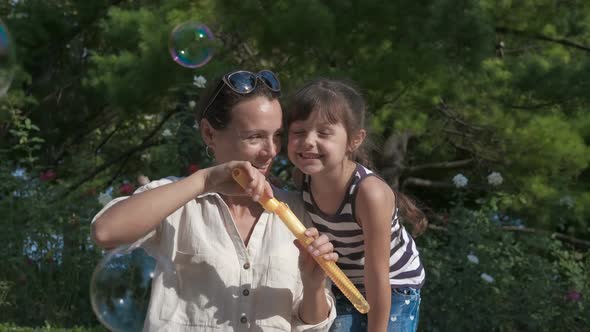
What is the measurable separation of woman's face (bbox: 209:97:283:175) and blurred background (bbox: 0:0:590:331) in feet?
6.55

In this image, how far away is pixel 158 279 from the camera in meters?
1.96

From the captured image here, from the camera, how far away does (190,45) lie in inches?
156

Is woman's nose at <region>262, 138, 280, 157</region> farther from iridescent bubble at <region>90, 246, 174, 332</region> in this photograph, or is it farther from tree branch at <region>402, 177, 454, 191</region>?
tree branch at <region>402, 177, 454, 191</region>

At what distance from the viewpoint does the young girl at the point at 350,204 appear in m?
2.14

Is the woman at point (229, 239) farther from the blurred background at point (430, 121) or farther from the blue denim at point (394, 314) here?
the blurred background at point (430, 121)

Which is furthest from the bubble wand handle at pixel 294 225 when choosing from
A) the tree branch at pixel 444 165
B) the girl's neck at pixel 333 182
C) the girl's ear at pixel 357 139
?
the tree branch at pixel 444 165

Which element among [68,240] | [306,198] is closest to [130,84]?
[68,240]

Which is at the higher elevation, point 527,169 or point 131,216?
point 131,216

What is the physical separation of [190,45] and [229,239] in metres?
2.11

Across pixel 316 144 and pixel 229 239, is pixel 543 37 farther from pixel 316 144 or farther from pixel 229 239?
pixel 229 239

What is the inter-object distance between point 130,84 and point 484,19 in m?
2.40

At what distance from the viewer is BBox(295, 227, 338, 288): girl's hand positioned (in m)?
1.85

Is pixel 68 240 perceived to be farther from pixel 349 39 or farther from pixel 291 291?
pixel 291 291

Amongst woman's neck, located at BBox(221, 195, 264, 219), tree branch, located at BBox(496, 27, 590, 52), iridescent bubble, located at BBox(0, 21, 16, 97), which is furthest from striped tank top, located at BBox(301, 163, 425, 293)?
tree branch, located at BBox(496, 27, 590, 52)
